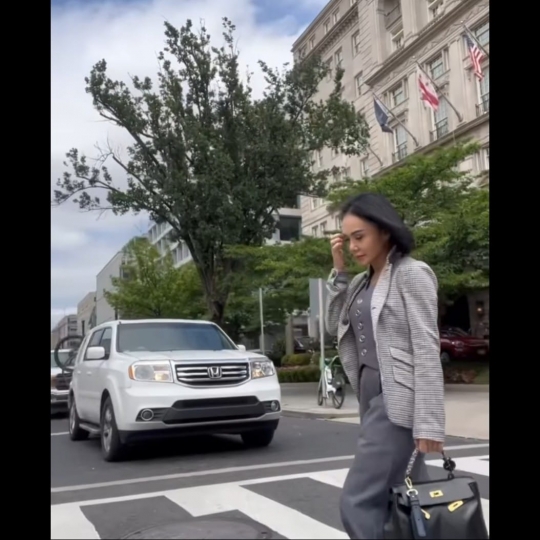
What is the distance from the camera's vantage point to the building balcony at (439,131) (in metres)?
16.0

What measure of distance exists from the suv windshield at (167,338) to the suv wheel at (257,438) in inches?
40.1

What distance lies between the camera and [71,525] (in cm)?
465

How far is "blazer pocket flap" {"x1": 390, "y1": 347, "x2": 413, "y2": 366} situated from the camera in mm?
2836

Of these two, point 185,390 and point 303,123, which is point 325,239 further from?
point 185,390

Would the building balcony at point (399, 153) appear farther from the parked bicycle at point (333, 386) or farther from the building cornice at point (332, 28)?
the building cornice at point (332, 28)

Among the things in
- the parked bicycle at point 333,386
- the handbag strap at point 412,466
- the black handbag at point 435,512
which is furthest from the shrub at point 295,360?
the black handbag at point 435,512

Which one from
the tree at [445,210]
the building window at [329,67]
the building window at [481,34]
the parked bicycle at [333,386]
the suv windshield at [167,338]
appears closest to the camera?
the suv windshield at [167,338]

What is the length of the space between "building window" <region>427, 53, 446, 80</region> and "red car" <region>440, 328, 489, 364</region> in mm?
10703

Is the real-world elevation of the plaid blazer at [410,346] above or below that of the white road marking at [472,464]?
above

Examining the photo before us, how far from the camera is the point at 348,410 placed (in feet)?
→ 40.3

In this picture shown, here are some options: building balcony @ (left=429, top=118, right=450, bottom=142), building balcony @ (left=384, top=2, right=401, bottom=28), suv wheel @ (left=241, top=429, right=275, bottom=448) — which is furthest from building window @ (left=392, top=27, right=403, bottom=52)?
building balcony @ (left=429, top=118, right=450, bottom=142)
